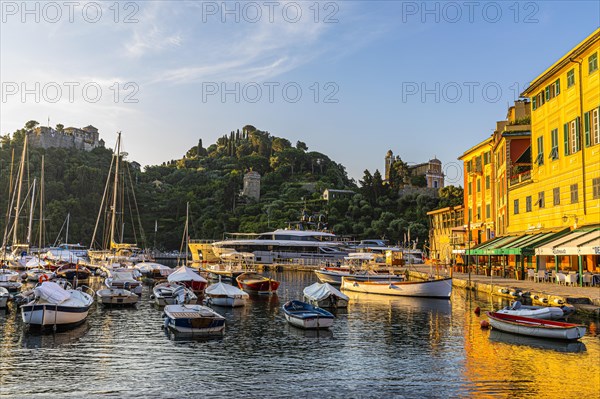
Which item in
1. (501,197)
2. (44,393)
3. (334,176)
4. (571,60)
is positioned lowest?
(44,393)

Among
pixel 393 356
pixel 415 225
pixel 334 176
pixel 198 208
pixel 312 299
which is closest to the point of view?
pixel 393 356

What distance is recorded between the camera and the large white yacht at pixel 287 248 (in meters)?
89.9

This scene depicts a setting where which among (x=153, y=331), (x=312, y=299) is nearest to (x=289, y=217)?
(x=312, y=299)

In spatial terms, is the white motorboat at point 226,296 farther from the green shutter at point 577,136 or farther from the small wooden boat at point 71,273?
the green shutter at point 577,136

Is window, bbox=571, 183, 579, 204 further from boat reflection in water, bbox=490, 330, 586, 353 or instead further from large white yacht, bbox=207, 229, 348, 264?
large white yacht, bbox=207, 229, 348, 264

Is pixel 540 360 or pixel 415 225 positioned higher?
pixel 415 225

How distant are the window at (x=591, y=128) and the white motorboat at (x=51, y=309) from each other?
33303 millimetres

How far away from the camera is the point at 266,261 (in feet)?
294

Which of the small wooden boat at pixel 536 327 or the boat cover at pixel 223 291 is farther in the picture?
the boat cover at pixel 223 291

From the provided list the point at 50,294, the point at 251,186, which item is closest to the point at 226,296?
the point at 50,294

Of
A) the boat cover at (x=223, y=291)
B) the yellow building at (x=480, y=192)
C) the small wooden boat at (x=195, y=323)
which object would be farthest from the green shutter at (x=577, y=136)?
the small wooden boat at (x=195, y=323)

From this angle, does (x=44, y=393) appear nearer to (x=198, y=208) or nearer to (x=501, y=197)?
(x=501, y=197)

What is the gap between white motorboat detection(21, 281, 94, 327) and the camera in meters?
25.7

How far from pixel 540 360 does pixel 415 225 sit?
318 feet
